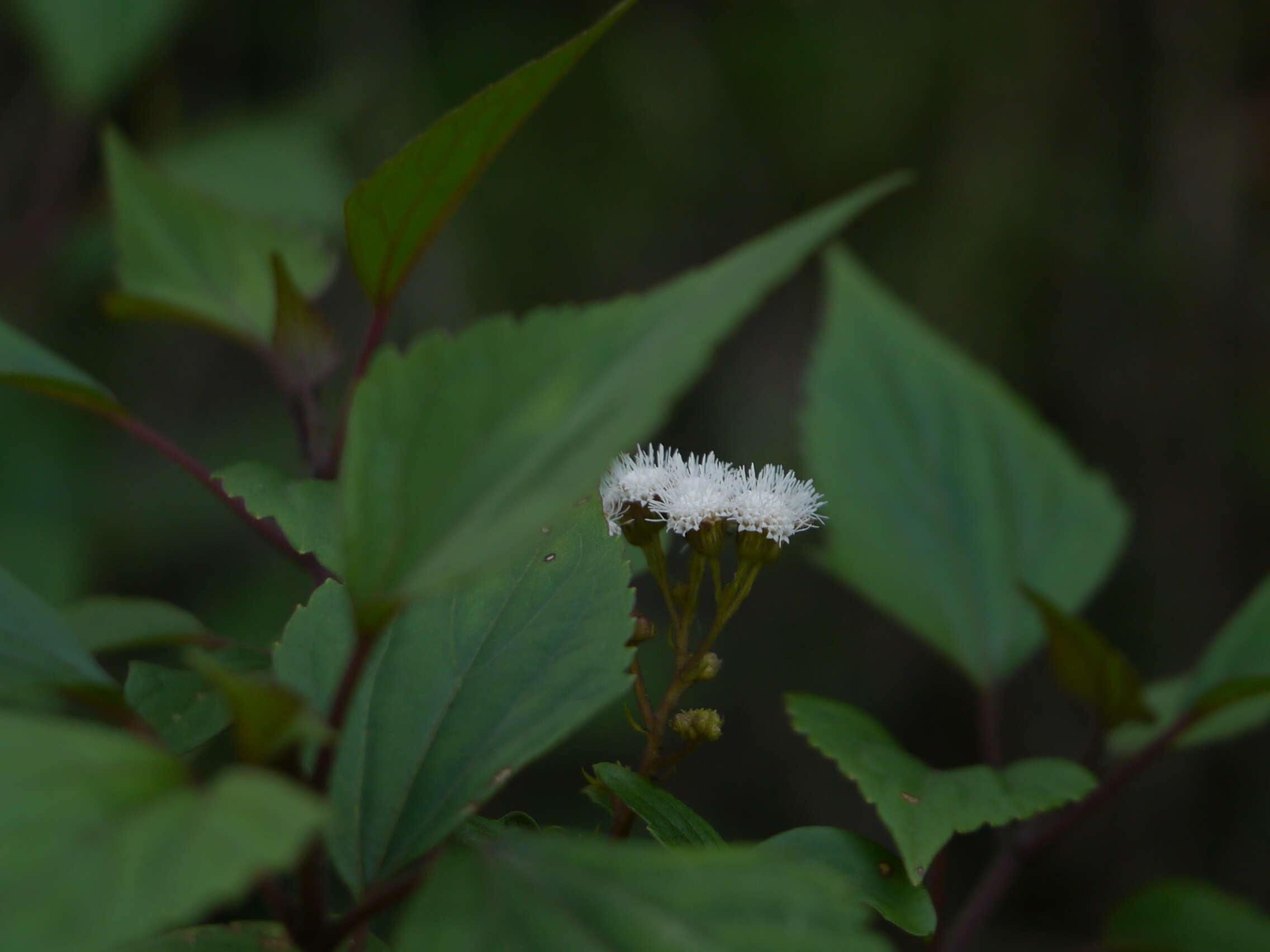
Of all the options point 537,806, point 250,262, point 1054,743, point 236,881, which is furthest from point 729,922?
point 1054,743

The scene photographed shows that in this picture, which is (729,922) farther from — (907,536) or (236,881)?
(907,536)

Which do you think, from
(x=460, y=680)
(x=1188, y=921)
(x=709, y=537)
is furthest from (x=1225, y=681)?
(x=460, y=680)

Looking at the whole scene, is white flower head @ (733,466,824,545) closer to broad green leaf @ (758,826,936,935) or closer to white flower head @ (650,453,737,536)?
white flower head @ (650,453,737,536)

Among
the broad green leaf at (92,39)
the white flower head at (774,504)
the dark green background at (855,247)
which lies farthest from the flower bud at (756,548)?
the broad green leaf at (92,39)

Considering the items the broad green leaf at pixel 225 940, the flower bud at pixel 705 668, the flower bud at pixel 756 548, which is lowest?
the broad green leaf at pixel 225 940

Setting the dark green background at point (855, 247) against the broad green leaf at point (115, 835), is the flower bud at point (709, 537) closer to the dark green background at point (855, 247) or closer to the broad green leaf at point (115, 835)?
the broad green leaf at point (115, 835)

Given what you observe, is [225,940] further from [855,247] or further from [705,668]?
[855,247]
